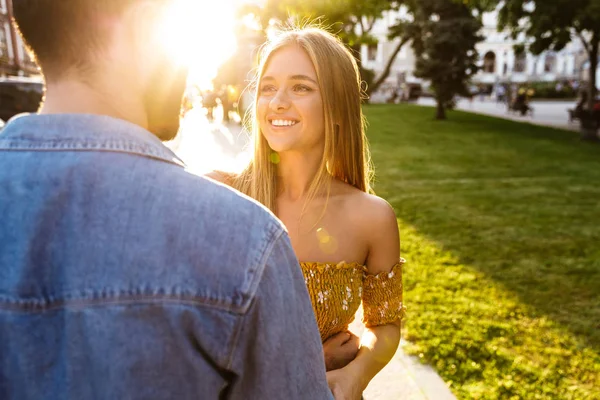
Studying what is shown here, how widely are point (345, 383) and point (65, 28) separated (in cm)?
151

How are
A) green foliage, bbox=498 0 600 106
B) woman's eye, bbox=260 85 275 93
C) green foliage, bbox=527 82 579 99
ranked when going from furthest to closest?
green foliage, bbox=527 82 579 99, green foliage, bbox=498 0 600 106, woman's eye, bbox=260 85 275 93

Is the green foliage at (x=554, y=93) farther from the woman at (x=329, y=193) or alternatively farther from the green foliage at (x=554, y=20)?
the woman at (x=329, y=193)

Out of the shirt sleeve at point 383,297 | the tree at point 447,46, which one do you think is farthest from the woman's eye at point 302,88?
the tree at point 447,46

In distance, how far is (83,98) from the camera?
0.95 meters

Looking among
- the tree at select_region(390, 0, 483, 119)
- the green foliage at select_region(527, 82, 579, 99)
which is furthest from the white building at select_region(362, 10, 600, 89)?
the tree at select_region(390, 0, 483, 119)

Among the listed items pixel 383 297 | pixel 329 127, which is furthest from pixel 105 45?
pixel 383 297

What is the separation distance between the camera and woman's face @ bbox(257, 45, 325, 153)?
85.9 inches

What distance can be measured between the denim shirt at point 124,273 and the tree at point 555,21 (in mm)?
15884

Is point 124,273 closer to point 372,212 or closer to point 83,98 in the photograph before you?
point 83,98

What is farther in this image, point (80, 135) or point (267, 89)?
point (267, 89)

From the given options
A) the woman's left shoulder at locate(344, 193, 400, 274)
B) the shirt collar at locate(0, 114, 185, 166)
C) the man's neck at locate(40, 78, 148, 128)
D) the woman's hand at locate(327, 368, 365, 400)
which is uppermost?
the man's neck at locate(40, 78, 148, 128)

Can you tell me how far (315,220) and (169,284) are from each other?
141cm

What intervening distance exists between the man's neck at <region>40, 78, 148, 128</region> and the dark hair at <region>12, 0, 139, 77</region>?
1.2 inches

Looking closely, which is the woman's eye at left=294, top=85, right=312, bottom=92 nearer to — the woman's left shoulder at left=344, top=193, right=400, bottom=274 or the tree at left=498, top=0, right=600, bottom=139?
the woman's left shoulder at left=344, top=193, right=400, bottom=274
